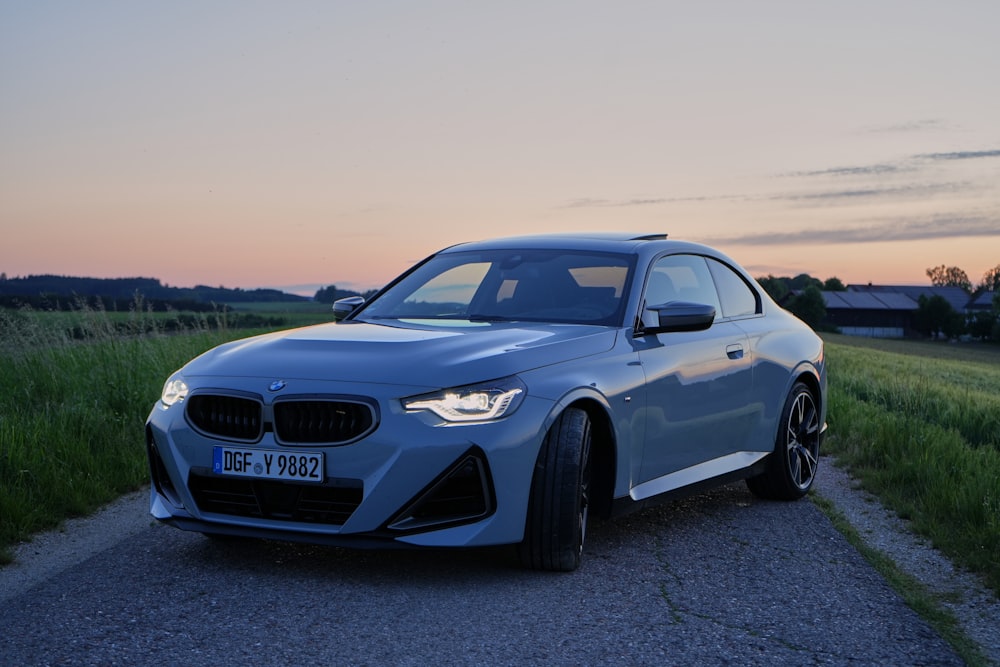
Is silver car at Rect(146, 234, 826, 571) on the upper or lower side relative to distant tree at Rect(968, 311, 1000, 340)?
upper

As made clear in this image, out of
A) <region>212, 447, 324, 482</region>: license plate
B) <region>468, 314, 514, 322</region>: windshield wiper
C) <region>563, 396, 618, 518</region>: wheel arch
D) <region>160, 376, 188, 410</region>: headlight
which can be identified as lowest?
<region>563, 396, 618, 518</region>: wheel arch

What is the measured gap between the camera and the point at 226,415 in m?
5.03

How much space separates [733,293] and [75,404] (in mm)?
5698

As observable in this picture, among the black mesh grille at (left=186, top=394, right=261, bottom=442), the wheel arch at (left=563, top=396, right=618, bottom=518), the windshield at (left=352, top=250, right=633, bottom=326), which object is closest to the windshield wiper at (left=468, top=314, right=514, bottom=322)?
the windshield at (left=352, top=250, right=633, bottom=326)

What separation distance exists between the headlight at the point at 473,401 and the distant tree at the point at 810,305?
119 meters

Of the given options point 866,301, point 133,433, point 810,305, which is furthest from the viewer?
point 866,301

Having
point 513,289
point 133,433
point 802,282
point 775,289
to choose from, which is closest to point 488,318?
point 513,289

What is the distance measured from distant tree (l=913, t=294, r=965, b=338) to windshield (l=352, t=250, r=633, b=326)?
127489 mm

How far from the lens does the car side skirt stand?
568 centimetres

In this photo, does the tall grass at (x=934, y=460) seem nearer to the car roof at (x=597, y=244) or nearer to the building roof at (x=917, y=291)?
the car roof at (x=597, y=244)

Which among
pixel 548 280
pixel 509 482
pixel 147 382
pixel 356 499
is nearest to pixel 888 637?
pixel 509 482

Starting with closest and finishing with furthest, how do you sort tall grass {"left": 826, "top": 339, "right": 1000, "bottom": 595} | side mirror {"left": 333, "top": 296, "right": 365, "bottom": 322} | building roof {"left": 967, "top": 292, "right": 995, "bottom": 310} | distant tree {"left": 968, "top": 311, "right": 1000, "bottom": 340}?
tall grass {"left": 826, "top": 339, "right": 1000, "bottom": 595}
side mirror {"left": 333, "top": 296, "right": 365, "bottom": 322}
distant tree {"left": 968, "top": 311, "right": 1000, "bottom": 340}
building roof {"left": 967, "top": 292, "right": 995, "bottom": 310}

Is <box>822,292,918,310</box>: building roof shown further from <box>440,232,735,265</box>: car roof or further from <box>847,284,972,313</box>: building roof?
<box>440,232,735,265</box>: car roof

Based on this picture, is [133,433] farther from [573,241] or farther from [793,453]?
[793,453]
